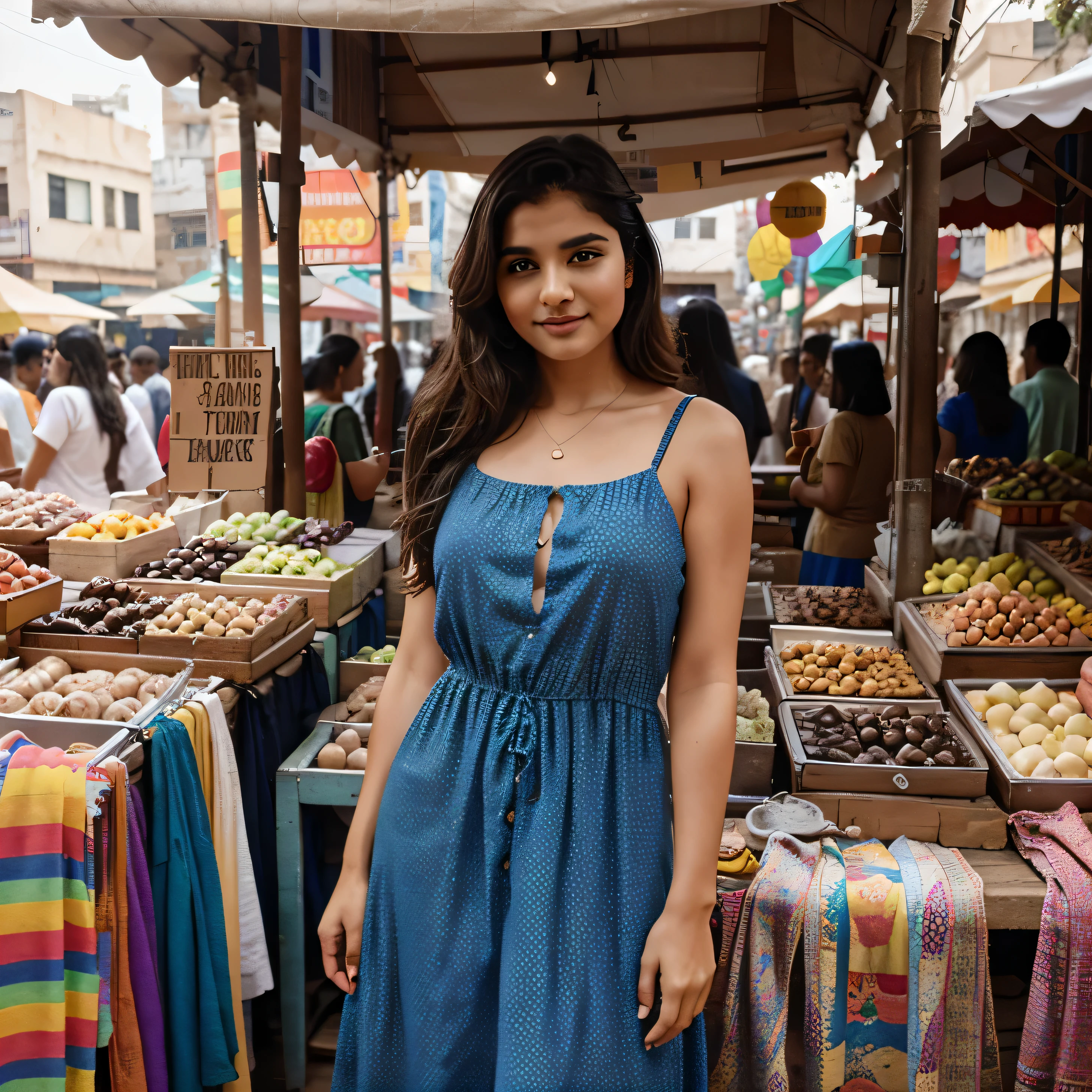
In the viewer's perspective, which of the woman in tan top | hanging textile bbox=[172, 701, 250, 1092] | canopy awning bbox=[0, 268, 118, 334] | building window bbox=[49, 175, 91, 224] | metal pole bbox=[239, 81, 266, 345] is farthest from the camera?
building window bbox=[49, 175, 91, 224]

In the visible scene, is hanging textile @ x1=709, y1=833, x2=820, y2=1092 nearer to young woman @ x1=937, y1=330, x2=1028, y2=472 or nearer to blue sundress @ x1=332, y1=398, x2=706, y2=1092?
blue sundress @ x1=332, y1=398, x2=706, y2=1092

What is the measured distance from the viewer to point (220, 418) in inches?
160

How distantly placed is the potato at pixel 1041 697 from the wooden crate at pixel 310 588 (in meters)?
2.31

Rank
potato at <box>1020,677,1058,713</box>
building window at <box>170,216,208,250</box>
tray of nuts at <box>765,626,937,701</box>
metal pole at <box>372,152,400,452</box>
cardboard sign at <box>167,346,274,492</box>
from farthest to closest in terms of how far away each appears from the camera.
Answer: building window at <box>170,216,208,250</box> → metal pole at <box>372,152,400,452</box> → cardboard sign at <box>167,346,274,492</box> → tray of nuts at <box>765,626,937,701</box> → potato at <box>1020,677,1058,713</box>

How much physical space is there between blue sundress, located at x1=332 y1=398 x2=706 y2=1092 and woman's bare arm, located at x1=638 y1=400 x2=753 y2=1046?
0.11ft

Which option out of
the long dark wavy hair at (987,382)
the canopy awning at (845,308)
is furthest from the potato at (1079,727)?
the canopy awning at (845,308)

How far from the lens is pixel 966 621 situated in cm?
350

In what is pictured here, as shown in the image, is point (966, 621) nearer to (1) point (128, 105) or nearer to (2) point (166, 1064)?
(2) point (166, 1064)

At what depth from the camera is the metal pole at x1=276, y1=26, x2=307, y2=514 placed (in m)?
4.20

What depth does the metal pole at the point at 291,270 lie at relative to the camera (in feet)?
13.8

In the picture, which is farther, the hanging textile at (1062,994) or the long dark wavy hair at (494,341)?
the hanging textile at (1062,994)

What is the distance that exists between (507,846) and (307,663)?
204 centimetres

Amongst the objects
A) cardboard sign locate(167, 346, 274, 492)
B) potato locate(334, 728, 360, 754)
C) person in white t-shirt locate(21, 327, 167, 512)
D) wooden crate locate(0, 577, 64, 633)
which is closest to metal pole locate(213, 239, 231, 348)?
person in white t-shirt locate(21, 327, 167, 512)

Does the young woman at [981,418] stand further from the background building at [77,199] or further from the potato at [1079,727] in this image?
the background building at [77,199]
